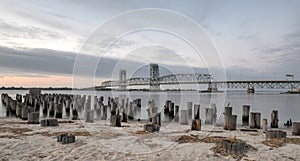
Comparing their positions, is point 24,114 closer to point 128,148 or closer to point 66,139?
point 66,139

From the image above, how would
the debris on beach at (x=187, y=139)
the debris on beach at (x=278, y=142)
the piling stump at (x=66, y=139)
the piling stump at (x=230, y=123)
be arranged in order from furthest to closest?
the piling stump at (x=230, y=123) < the debris on beach at (x=187, y=139) < the debris on beach at (x=278, y=142) < the piling stump at (x=66, y=139)

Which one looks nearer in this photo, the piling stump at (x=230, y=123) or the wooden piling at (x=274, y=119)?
the piling stump at (x=230, y=123)

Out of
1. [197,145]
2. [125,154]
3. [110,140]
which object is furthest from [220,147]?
[110,140]

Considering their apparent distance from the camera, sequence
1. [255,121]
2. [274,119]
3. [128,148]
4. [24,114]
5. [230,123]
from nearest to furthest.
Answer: [128,148], [230,123], [255,121], [24,114], [274,119]

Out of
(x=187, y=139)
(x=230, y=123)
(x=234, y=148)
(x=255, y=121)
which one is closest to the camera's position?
(x=234, y=148)

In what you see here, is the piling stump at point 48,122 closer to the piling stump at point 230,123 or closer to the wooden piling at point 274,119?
the piling stump at point 230,123

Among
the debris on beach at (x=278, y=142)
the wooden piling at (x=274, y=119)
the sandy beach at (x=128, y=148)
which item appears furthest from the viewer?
the wooden piling at (x=274, y=119)

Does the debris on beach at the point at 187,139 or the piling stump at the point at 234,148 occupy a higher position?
the piling stump at the point at 234,148

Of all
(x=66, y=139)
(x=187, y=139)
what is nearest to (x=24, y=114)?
Result: (x=66, y=139)

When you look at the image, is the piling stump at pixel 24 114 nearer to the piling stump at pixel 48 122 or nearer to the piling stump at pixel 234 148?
the piling stump at pixel 48 122

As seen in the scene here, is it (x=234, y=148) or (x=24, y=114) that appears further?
(x=24, y=114)

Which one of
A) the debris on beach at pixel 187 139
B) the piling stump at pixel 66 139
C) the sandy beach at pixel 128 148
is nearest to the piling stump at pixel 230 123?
the sandy beach at pixel 128 148

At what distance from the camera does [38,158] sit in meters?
8.80

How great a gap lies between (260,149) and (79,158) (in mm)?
6732
